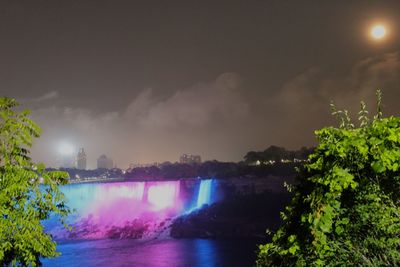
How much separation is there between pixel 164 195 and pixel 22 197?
8404 centimetres

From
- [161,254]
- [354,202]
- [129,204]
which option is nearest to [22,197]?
[354,202]

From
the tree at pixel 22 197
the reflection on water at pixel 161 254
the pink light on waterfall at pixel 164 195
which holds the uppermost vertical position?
the tree at pixel 22 197

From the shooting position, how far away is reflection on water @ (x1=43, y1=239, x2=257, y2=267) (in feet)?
141

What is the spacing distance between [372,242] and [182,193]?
84907 millimetres

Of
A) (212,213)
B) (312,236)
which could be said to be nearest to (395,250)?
(312,236)

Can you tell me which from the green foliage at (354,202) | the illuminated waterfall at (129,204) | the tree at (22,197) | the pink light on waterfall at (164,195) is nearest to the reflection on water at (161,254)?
the illuminated waterfall at (129,204)

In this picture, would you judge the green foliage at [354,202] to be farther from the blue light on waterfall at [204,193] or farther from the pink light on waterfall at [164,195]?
the pink light on waterfall at [164,195]

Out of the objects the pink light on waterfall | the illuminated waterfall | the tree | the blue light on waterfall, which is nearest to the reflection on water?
the illuminated waterfall

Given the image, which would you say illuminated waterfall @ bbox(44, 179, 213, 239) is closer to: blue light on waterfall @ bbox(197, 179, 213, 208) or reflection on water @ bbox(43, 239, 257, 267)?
blue light on waterfall @ bbox(197, 179, 213, 208)

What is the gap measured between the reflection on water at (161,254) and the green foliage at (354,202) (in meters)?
38.6

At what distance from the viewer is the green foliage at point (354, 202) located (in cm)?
312

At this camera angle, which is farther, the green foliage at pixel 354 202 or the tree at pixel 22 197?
the tree at pixel 22 197

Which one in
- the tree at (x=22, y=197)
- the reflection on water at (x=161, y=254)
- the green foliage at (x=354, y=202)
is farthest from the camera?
→ the reflection on water at (x=161, y=254)

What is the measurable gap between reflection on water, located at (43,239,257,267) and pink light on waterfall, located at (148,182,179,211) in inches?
889
